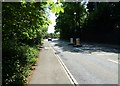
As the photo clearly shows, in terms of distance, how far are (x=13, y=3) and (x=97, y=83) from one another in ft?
17.9

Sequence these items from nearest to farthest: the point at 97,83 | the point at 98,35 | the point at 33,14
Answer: the point at 33,14 → the point at 97,83 → the point at 98,35

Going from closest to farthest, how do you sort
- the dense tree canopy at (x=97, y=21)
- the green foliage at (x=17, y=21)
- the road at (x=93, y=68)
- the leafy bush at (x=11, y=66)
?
the green foliage at (x=17, y=21), the leafy bush at (x=11, y=66), the road at (x=93, y=68), the dense tree canopy at (x=97, y=21)

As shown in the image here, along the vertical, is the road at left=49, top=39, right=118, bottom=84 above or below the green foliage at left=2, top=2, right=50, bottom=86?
below

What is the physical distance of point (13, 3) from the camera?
26.1 feet

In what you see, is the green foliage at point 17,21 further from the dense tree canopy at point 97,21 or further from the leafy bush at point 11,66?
the dense tree canopy at point 97,21

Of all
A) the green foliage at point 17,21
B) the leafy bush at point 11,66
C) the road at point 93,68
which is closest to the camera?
the green foliage at point 17,21

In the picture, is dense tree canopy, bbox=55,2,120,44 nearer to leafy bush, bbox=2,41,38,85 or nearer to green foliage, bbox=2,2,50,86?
leafy bush, bbox=2,41,38,85

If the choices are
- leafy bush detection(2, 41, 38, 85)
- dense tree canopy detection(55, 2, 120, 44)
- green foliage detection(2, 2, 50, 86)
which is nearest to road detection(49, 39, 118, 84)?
leafy bush detection(2, 41, 38, 85)

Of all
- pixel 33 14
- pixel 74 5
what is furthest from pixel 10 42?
pixel 74 5

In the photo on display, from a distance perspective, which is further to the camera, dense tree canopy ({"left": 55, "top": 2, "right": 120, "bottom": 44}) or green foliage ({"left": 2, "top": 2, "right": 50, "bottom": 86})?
dense tree canopy ({"left": 55, "top": 2, "right": 120, "bottom": 44})

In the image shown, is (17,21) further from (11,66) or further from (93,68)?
(93,68)

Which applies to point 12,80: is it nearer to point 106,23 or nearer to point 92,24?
point 106,23

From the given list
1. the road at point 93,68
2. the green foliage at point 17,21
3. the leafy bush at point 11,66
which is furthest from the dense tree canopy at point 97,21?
the green foliage at point 17,21

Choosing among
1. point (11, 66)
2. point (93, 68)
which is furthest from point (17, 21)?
point (93, 68)
